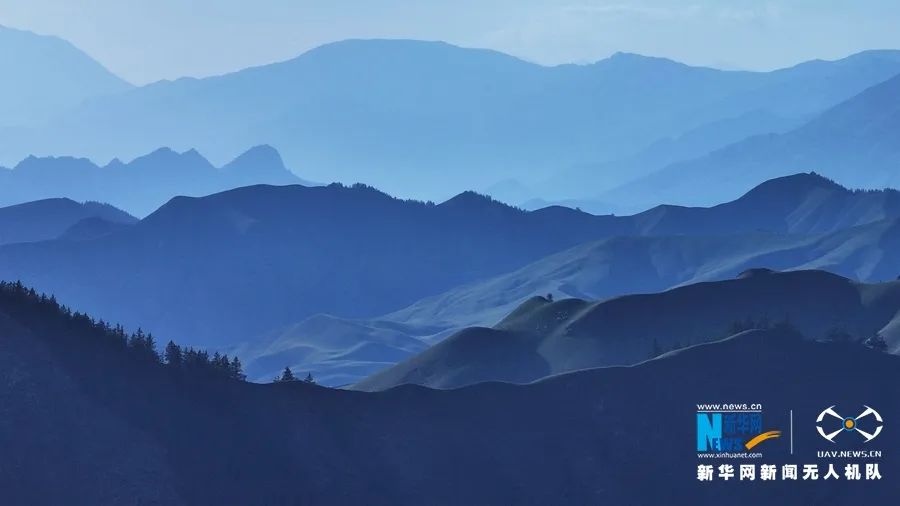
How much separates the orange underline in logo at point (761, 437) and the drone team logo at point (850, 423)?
2660 millimetres

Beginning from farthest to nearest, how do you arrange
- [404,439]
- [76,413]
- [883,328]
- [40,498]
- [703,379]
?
[883,328]
[703,379]
[404,439]
[76,413]
[40,498]

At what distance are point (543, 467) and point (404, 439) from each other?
8021 mm

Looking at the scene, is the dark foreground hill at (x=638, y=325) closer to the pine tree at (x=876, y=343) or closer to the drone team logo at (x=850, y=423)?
the pine tree at (x=876, y=343)

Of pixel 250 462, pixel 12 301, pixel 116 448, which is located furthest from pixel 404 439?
pixel 12 301

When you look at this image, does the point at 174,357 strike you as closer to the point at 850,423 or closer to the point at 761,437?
the point at 761,437

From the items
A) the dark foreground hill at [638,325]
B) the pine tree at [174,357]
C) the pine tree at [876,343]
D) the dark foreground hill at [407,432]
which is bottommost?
the dark foreground hill at [407,432]

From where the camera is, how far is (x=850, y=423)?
95.3m

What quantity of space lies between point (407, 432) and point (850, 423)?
2576 centimetres

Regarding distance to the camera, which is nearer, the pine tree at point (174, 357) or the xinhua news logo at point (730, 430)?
the xinhua news logo at point (730, 430)

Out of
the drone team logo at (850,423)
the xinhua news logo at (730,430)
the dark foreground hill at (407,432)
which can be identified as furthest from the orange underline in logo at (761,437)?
the drone team logo at (850,423)

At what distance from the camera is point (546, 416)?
96438mm

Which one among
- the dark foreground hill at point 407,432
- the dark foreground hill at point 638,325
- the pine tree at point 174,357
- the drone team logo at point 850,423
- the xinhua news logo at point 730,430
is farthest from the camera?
the dark foreground hill at point 638,325

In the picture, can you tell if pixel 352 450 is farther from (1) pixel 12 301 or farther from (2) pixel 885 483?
(2) pixel 885 483

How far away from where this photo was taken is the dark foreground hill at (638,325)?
131125mm
